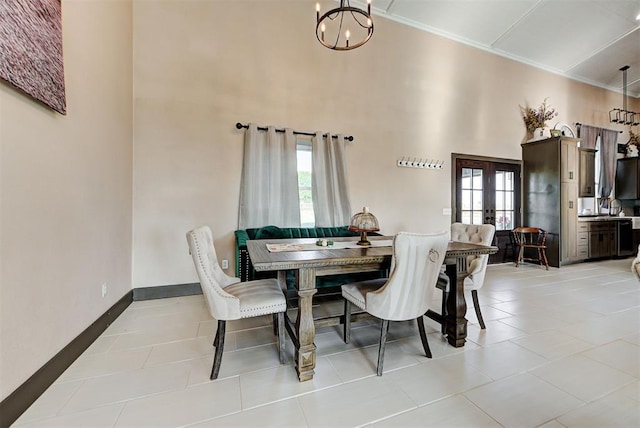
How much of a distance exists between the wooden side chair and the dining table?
12.5 feet

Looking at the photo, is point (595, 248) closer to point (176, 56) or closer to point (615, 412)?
point (615, 412)

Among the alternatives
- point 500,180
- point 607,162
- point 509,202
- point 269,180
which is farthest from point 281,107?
point 607,162

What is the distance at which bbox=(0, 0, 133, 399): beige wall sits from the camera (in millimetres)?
1354

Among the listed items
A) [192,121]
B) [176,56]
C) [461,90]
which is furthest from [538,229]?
[176,56]

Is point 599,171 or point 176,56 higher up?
point 176,56

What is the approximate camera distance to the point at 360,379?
1.73 meters

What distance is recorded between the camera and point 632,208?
260 inches

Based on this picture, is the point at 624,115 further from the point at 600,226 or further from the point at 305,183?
the point at 305,183

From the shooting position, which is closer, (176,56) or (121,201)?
(121,201)

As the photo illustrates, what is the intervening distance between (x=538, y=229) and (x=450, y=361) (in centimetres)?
447

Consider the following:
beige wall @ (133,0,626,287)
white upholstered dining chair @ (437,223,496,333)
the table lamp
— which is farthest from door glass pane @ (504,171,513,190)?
the table lamp

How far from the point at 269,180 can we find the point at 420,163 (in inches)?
106

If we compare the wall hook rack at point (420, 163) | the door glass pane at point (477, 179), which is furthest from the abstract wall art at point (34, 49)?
the door glass pane at point (477, 179)

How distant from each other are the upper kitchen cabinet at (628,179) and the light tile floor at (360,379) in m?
5.58
